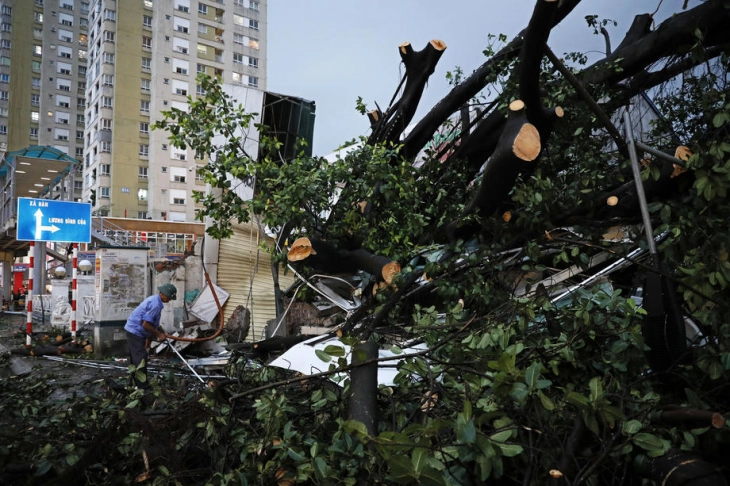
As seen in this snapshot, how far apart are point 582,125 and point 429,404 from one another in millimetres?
4072

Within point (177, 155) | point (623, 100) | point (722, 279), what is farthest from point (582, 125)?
point (177, 155)

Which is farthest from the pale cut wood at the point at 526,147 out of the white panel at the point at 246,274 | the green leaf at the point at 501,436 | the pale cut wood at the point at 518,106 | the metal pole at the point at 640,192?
the white panel at the point at 246,274

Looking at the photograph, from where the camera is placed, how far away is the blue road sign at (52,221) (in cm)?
1017

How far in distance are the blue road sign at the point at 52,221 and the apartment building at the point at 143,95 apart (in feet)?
116

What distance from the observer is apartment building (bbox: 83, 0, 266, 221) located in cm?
4594

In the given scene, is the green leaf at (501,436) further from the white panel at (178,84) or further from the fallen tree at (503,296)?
the white panel at (178,84)

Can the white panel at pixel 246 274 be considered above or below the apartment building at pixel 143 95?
below

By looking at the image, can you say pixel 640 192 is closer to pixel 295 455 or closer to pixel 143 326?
pixel 295 455

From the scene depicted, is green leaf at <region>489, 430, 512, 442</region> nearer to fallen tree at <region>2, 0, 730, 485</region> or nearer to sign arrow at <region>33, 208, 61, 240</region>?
fallen tree at <region>2, 0, 730, 485</region>

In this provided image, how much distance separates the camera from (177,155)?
46.0m

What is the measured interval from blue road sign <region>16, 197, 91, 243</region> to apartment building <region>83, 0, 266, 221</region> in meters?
35.3

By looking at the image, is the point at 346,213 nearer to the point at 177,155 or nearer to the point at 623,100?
the point at 623,100

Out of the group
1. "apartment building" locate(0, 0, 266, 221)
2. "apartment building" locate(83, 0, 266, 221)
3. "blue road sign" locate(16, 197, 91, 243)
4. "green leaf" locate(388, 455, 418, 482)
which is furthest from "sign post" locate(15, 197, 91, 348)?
"apartment building" locate(83, 0, 266, 221)

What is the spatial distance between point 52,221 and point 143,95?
1651 inches
